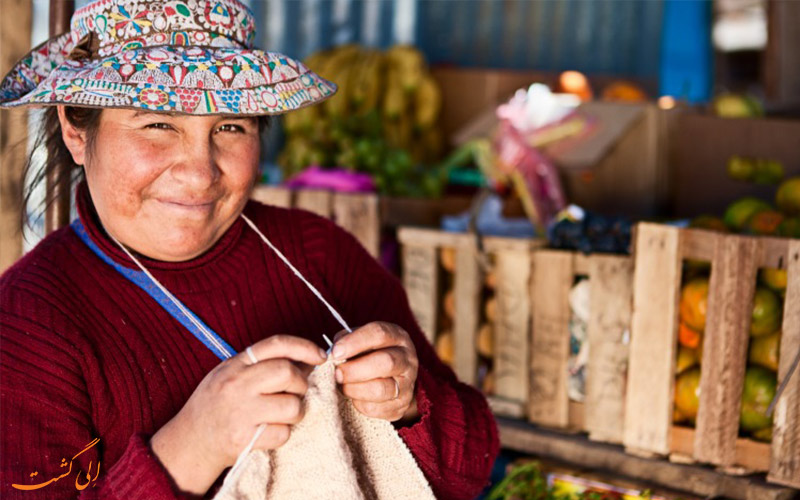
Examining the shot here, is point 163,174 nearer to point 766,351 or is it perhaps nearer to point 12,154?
point 12,154

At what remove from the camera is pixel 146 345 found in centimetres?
180

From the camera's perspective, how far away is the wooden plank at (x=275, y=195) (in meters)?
3.51

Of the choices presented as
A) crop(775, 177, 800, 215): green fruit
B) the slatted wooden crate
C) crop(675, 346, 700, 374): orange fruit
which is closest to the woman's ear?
the slatted wooden crate

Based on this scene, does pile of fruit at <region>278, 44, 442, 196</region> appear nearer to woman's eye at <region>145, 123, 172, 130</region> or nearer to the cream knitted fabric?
woman's eye at <region>145, 123, 172, 130</region>

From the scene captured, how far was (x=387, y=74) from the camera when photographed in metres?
Result: 5.05

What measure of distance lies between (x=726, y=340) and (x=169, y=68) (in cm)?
153

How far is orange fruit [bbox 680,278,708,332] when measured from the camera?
248cm

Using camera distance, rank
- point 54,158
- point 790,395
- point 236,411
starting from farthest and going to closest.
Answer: point 790,395 → point 54,158 → point 236,411

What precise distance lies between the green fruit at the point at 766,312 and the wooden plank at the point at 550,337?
55 centimetres

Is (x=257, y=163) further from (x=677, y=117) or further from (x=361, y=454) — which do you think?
(x=677, y=117)

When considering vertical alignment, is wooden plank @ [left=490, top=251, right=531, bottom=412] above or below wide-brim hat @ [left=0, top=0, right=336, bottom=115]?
below

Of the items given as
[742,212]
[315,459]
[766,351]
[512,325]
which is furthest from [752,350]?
[315,459]

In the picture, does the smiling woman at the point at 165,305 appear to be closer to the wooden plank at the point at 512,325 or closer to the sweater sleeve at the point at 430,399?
the sweater sleeve at the point at 430,399

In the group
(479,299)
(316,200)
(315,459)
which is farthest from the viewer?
(316,200)
